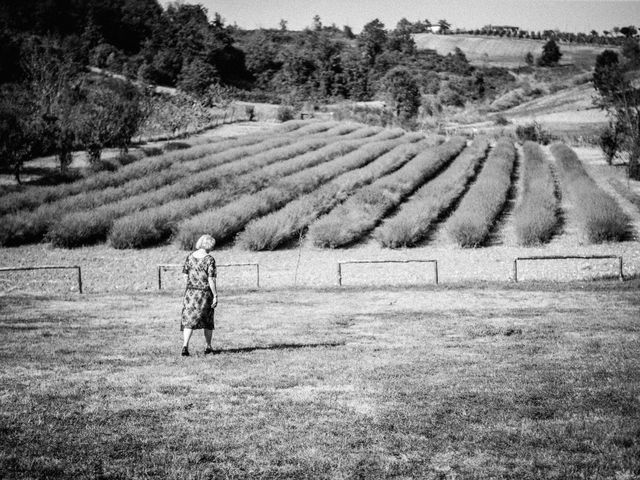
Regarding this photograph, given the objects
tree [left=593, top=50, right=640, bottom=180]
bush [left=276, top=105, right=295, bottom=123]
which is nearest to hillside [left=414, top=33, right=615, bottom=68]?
bush [left=276, top=105, right=295, bottom=123]

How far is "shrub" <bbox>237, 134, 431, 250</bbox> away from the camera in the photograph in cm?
1989

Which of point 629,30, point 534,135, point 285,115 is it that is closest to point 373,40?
point 629,30

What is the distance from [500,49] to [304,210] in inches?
5902

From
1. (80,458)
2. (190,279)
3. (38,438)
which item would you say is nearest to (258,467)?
(80,458)

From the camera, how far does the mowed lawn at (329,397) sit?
4.45m

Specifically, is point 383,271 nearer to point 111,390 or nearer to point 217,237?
point 217,237

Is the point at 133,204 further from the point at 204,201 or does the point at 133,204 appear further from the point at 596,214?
the point at 596,214

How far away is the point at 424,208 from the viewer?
76.3 feet

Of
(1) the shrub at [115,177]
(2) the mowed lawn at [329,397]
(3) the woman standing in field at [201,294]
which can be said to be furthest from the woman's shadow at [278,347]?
(1) the shrub at [115,177]

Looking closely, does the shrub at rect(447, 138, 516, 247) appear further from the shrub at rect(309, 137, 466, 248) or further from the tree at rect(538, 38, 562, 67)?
the tree at rect(538, 38, 562, 67)

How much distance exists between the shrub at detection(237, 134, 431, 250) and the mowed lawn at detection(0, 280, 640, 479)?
9469 mm

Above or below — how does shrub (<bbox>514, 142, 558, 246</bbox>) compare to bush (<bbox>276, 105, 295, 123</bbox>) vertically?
below

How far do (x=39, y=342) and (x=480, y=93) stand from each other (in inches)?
4448

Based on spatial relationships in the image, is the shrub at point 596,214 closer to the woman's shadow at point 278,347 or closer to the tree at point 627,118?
the tree at point 627,118
